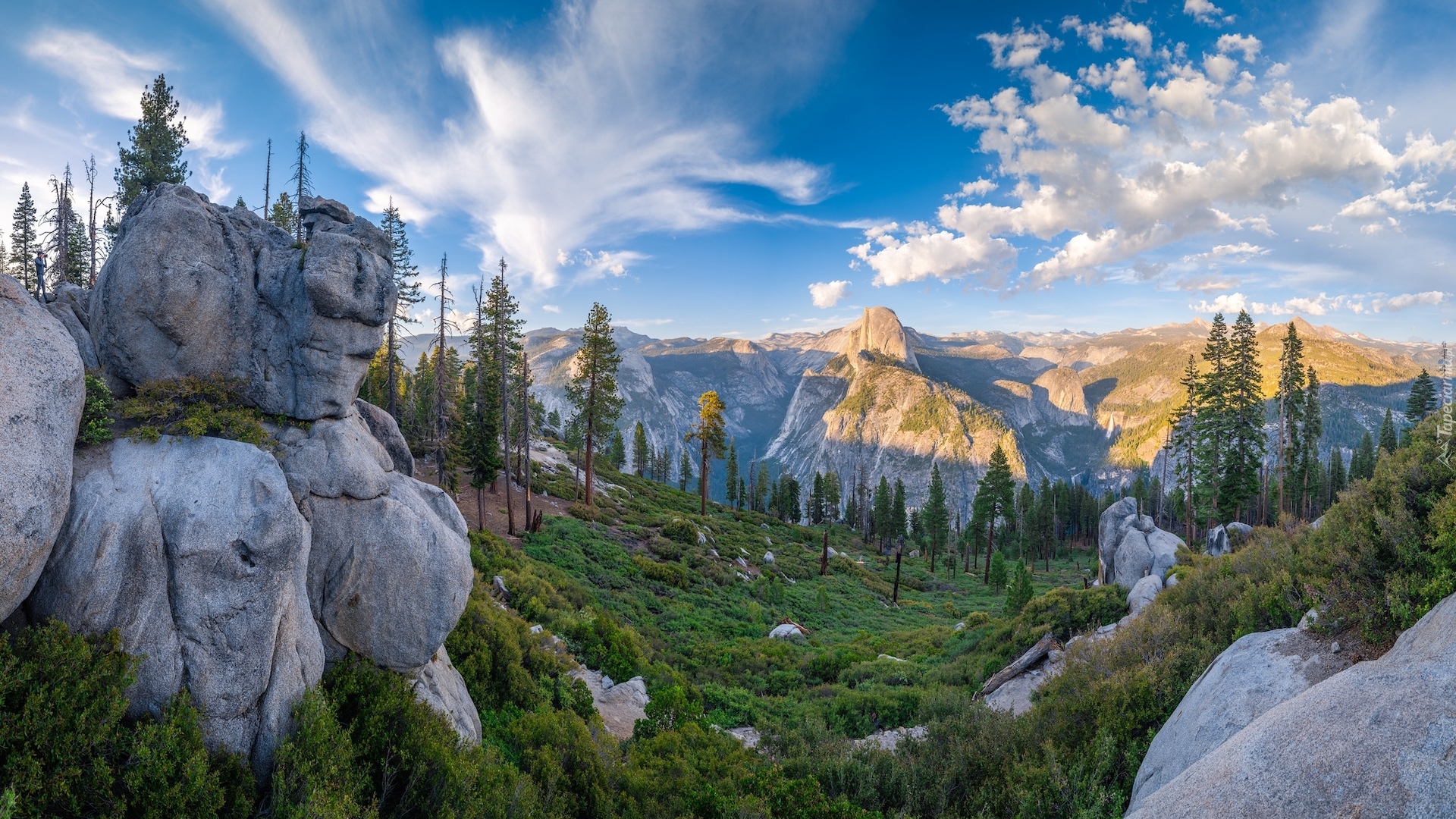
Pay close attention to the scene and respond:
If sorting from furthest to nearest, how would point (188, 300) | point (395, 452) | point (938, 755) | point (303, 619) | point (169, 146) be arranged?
point (169, 146)
point (395, 452)
point (938, 755)
point (188, 300)
point (303, 619)

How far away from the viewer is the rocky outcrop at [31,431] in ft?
18.0

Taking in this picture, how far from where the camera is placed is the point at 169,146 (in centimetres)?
2925

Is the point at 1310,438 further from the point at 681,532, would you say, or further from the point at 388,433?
the point at 388,433

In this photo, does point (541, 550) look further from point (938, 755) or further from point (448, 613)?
point (938, 755)

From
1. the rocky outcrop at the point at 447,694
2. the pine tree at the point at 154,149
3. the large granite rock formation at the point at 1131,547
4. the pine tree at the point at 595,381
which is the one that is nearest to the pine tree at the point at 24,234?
the pine tree at the point at 154,149

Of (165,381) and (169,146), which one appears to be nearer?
(165,381)

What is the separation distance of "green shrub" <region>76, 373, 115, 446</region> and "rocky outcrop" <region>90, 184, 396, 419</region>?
38.0 inches

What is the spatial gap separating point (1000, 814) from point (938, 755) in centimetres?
181

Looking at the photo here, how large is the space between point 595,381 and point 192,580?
111 feet

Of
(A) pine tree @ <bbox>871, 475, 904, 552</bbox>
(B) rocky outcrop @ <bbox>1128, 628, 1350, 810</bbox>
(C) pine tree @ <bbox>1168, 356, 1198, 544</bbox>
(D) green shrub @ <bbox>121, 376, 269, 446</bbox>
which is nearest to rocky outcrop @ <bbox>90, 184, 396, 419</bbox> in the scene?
(D) green shrub @ <bbox>121, 376, 269, 446</bbox>

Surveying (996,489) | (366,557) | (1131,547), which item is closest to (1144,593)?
(1131,547)

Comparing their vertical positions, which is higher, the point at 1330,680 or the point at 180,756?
the point at 1330,680

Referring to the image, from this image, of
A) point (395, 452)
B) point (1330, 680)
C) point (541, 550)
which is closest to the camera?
point (1330, 680)

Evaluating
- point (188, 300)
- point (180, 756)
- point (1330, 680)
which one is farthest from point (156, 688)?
point (1330, 680)
